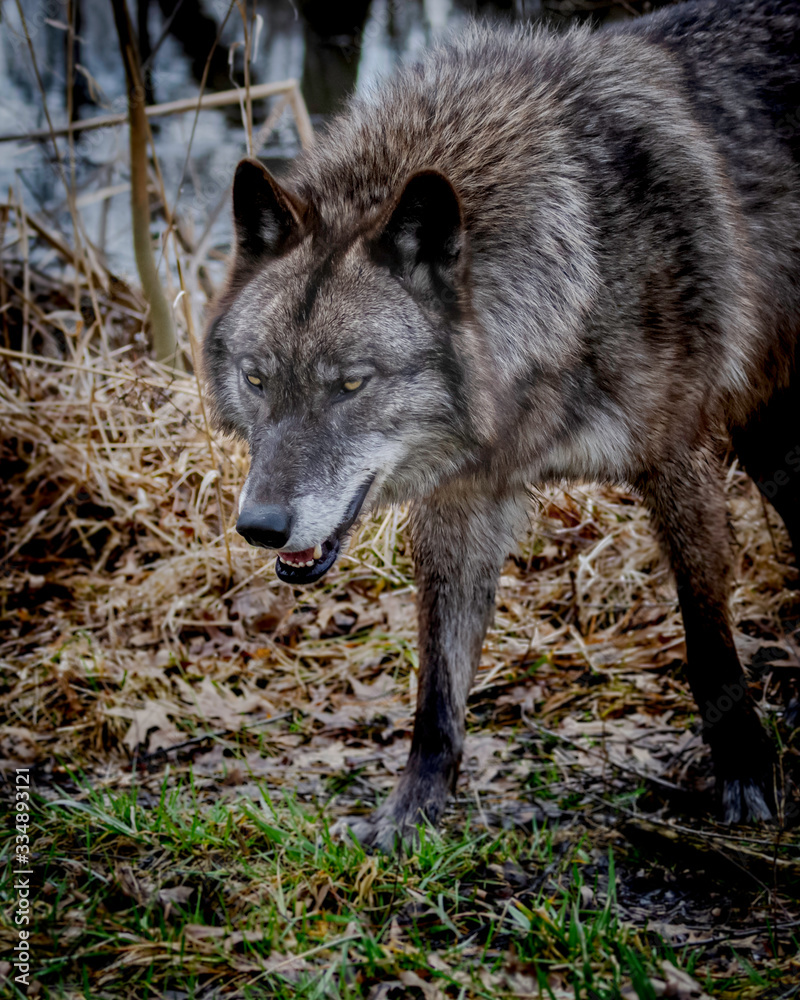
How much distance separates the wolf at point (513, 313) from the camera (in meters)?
2.77

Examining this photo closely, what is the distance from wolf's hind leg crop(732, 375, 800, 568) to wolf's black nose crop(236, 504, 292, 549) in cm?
216

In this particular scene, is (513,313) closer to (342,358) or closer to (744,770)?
(342,358)

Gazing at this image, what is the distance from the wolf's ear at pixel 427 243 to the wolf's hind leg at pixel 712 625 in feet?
3.30

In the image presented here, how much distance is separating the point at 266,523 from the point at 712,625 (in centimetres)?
171

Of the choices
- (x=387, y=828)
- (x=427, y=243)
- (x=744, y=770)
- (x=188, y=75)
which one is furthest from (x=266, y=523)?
(x=188, y=75)

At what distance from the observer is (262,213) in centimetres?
296

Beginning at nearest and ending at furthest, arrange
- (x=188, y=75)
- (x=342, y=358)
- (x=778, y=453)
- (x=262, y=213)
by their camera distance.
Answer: (x=342, y=358) → (x=262, y=213) → (x=778, y=453) → (x=188, y=75)

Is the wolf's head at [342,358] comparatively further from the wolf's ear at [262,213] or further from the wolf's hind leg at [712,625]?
the wolf's hind leg at [712,625]

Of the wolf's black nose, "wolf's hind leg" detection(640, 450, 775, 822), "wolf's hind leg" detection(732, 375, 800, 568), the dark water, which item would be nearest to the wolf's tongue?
the wolf's black nose

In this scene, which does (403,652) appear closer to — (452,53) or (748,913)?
(748,913)

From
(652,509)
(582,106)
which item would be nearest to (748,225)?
(582,106)

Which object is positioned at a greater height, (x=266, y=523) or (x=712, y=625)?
(x=266, y=523)

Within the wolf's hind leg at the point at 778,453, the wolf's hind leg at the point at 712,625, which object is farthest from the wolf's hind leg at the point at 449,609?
the wolf's hind leg at the point at 778,453

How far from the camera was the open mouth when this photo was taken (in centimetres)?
282
